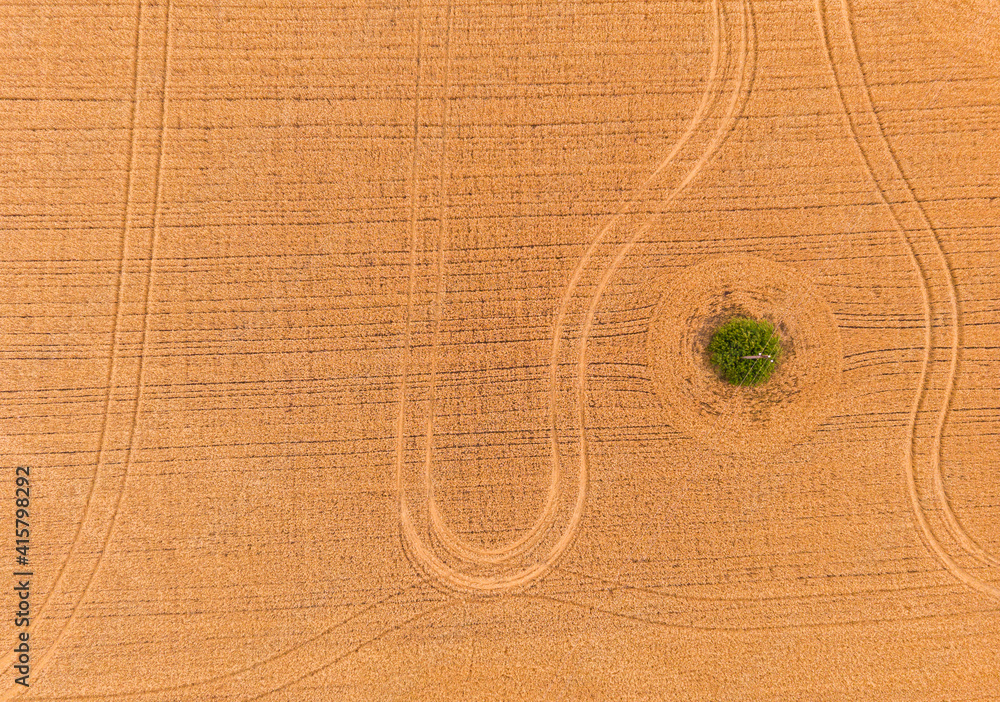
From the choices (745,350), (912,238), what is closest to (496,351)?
(745,350)

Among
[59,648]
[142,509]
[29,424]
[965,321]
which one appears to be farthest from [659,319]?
[59,648]

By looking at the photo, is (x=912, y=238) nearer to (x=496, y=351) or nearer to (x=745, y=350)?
(x=745, y=350)

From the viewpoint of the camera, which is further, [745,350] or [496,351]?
[496,351]

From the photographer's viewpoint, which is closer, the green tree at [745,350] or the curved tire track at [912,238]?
the green tree at [745,350]

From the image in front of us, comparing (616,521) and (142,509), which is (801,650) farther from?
(142,509)

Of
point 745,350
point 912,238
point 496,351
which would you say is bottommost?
point 745,350

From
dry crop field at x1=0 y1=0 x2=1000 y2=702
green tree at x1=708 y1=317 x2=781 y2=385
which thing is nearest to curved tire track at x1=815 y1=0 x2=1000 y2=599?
dry crop field at x1=0 y1=0 x2=1000 y2=702

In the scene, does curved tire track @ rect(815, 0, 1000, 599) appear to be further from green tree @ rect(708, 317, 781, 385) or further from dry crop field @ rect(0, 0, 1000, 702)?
green tree @ rect(708, 317, 781, 385)

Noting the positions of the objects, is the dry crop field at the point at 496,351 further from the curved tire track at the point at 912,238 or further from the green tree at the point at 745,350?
the green tree at the point at 745,350

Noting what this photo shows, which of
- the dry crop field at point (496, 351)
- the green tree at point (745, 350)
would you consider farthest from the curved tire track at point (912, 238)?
the green tree at point (745, 350)
